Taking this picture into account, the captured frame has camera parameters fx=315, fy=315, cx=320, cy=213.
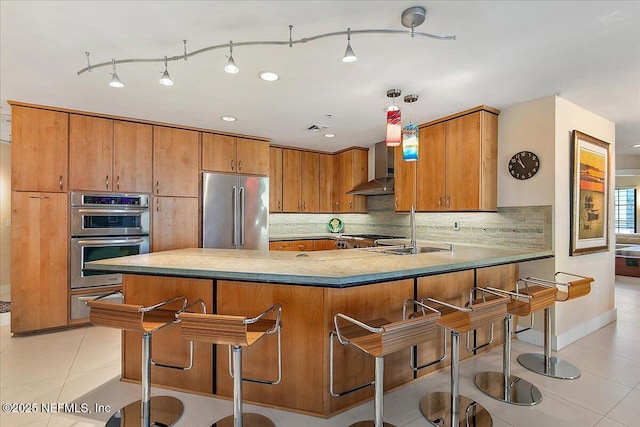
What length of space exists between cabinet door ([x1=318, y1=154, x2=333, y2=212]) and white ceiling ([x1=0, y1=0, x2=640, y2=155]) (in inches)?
82.3

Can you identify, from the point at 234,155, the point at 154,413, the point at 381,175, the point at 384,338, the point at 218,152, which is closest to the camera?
the point at 384,338

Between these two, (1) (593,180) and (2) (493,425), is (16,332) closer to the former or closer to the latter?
(2) (493,425)

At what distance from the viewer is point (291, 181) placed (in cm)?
533

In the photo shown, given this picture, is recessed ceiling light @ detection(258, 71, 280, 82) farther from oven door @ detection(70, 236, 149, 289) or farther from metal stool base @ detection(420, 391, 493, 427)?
metal stool base @ detection(420, 391, 493, 427)

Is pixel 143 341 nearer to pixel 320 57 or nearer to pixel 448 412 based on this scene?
pixel 448 412

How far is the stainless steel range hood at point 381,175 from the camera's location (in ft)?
15.2

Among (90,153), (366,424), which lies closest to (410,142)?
(366,424)

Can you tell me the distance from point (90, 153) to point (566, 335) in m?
5.36

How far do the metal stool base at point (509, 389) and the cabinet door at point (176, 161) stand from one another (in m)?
3.70

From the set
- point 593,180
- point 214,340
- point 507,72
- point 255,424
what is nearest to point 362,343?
point 214,340

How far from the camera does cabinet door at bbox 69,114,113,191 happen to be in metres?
3.46

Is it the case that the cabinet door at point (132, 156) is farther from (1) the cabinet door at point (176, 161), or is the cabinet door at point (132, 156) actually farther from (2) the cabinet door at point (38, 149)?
(2) the cabinet door at point (38, 149)

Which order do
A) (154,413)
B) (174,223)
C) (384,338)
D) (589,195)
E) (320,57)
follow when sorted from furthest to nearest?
(174,223), (589,195), (320,57), (154,413), (384,338)

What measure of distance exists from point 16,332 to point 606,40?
5.61 metres
